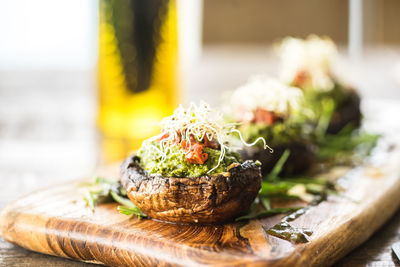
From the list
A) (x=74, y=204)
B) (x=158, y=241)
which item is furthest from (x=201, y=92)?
(x=158, y=241)

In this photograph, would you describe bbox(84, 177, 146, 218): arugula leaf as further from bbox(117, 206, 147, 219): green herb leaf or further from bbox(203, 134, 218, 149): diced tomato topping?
bbox(203, 134, 218, 149): diced tomato topping

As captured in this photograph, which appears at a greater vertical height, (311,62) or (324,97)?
(311,62)

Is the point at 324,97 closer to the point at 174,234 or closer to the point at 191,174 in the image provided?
the point at 191,174

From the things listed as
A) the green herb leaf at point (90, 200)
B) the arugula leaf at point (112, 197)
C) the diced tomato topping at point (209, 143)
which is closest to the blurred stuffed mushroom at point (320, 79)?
the diced tomato topping at point (209, 143)

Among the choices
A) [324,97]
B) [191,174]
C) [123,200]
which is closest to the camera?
[191,174]

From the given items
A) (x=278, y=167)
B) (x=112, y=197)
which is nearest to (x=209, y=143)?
(x=112, y=197)

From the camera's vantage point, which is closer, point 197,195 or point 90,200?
point 197,195

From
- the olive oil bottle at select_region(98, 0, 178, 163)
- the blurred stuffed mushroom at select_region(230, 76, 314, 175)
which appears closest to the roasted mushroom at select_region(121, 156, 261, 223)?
the blurred stuffed mushroom at select_region(230, 76, 314, 175)
